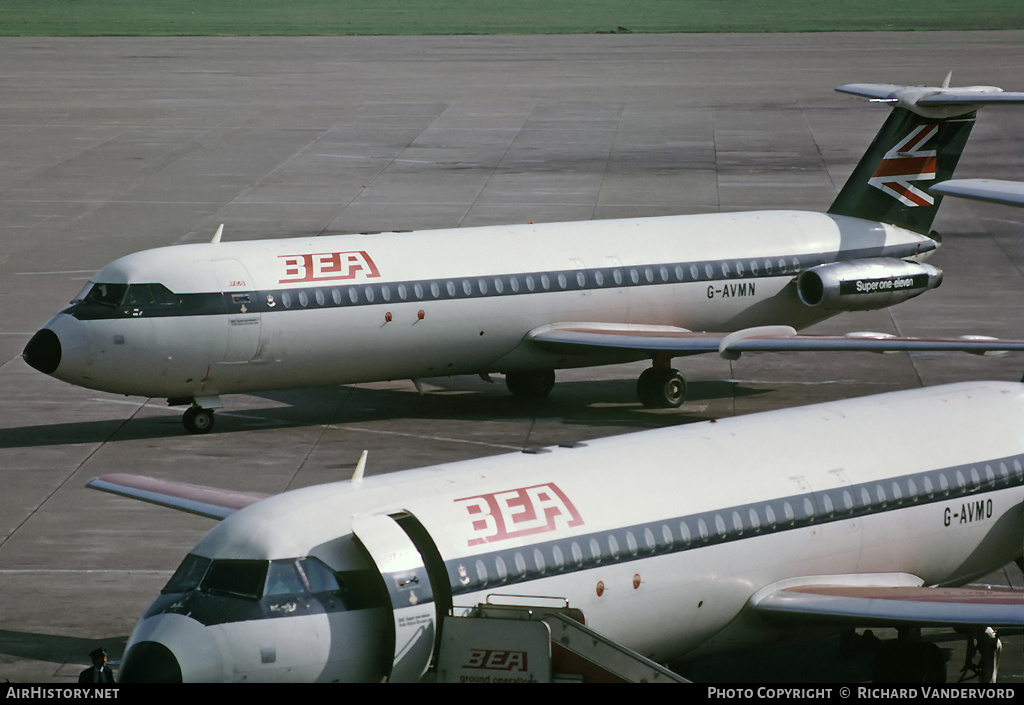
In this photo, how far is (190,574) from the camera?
13859mm

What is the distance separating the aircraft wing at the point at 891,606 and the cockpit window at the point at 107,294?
45.5 feet

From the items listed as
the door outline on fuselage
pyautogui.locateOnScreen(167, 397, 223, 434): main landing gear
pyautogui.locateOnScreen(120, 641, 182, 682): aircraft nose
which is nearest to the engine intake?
pyautogui.locateOnScreen(167, 397, 223, 434): main landing gear

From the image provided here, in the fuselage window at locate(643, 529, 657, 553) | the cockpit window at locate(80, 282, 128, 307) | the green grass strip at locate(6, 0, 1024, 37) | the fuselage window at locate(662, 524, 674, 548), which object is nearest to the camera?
the fuselage window at locate(643, 529, 657, 553)

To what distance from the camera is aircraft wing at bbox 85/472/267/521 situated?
17500 millimetres

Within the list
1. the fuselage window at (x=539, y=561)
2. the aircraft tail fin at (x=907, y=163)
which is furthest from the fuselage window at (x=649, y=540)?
the aircraft tail fin at (x=907, y=163)

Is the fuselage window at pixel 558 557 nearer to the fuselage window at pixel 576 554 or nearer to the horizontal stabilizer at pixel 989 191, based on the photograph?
the fuselage window at pixel 576 554

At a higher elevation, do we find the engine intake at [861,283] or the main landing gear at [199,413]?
the engine intake at [861,283]

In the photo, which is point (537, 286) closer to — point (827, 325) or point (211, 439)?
point (211, 439)

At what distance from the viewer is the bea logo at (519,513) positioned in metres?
14.6

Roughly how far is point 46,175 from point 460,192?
14.7 metres

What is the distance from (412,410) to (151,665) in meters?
16.4

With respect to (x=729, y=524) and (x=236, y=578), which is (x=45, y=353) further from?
(x=729, y=524)

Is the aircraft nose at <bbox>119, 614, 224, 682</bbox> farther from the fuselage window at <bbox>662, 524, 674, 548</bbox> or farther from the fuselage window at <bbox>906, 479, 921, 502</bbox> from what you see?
the fuselage window at <bbox>906, 479, 921, 502</bbox>

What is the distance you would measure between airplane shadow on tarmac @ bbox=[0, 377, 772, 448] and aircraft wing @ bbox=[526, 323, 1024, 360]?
49.4 inches
